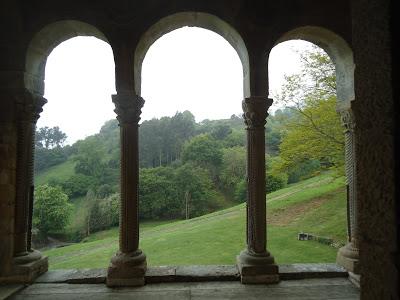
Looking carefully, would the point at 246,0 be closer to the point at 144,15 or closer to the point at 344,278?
the point at 144,15

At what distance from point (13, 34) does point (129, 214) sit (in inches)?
120

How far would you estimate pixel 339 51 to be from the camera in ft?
17.0

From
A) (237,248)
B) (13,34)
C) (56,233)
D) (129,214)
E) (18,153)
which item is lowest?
(56,233)

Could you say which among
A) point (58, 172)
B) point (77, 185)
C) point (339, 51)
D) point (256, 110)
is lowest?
point (77, 185)

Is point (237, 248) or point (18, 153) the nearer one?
point (18, 153)

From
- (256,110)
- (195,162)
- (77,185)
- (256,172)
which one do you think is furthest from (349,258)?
(77,185)

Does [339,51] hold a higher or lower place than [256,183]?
higher

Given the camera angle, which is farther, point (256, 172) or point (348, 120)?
point (348, 120)

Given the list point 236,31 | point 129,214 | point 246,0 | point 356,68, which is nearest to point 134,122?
point 129,214

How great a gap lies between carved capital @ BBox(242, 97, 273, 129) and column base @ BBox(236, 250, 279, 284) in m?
1.87

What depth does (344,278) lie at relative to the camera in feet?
15.0

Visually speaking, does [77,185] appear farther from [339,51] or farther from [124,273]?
[339,51]

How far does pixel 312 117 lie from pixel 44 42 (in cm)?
595

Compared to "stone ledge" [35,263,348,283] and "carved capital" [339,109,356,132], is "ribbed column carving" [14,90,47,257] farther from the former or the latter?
"carved capital" [339,109,356,132]
